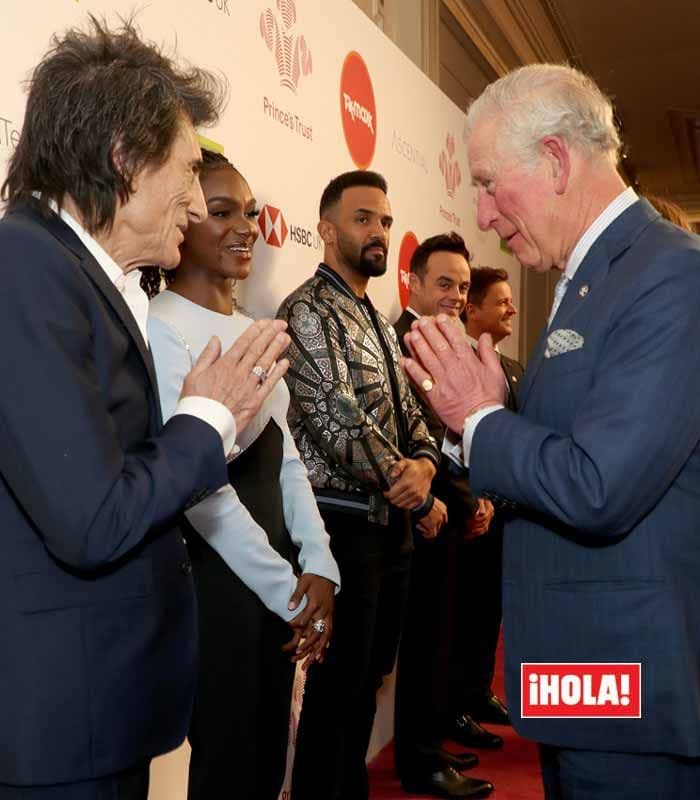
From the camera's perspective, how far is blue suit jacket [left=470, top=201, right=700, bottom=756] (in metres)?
1.23

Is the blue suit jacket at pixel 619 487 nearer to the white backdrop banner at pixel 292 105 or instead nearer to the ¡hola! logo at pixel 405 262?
the white backdrop banner at pixel 292 105

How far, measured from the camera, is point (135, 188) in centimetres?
126

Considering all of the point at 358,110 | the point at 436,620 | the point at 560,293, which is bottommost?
the point at 436,620

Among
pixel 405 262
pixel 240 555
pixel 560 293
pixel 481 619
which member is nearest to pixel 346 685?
pixel 240 555

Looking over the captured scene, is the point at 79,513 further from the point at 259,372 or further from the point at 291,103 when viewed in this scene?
the point at 291,103

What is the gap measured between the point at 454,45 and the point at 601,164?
15.0 ft

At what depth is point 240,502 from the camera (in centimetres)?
189

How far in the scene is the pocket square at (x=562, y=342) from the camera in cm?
135

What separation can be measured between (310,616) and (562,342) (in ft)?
3.01

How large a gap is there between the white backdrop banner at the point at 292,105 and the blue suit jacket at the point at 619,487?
1.04 metres

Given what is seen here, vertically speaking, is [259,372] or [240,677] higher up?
[259,372]

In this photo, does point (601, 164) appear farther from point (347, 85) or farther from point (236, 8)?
point (347, 85)

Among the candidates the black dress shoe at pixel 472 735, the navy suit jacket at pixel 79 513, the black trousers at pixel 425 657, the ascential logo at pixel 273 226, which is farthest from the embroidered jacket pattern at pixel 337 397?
the black dress shoe at pixel 472 735

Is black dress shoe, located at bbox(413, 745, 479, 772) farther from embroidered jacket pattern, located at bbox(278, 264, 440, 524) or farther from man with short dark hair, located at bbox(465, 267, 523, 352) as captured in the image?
man with short dark hair, located at bbox(465, 267, 523, 352)
